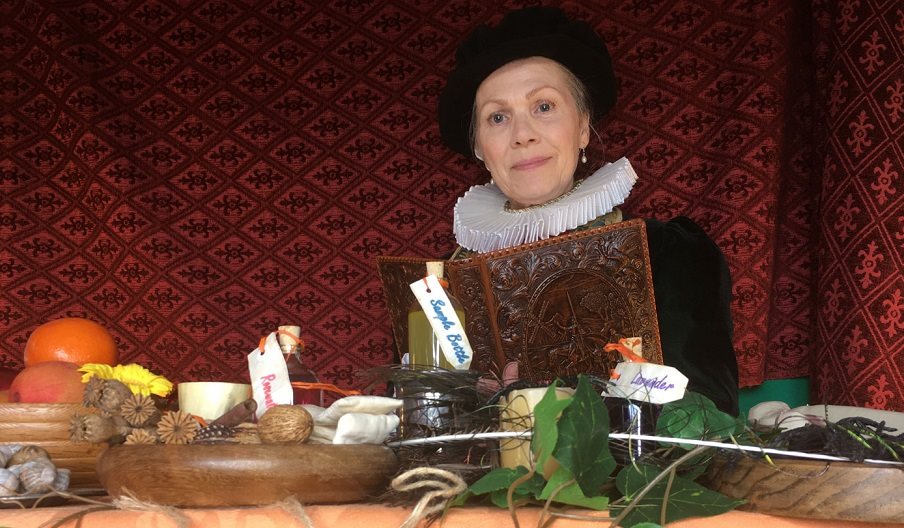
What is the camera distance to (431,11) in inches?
100

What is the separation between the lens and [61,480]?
1.03 m

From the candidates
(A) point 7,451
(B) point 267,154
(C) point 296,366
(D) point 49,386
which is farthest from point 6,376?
(C) point 296,366

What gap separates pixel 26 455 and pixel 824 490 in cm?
89

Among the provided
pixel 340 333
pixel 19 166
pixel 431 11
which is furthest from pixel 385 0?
pixel 19 166

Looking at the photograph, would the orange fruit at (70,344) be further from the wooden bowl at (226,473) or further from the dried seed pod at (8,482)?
the wooden bowl at (226,473)

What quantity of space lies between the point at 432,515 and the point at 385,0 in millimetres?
2050

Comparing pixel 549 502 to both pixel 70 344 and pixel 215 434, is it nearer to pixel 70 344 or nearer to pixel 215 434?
pixel 215 434

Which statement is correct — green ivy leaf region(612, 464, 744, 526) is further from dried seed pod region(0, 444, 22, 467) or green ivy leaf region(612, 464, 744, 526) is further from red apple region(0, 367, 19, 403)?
red apple region(0, 367, 19, 403)

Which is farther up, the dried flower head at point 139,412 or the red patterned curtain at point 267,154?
the red patterned curtain at point 267,154

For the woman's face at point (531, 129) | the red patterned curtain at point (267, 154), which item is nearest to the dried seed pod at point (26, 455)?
the woman's face at point (531, 129)

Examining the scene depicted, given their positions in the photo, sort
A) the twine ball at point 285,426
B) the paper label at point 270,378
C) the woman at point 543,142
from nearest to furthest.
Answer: the twine ball at point 285,426 → the paper label at point 270,378 → the woman at point 543,142

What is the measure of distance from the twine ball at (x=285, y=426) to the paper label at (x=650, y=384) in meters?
0.33

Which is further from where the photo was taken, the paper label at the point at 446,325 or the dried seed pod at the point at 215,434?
the paper label at the point at 446,325

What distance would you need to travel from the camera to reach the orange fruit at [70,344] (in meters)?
1.38
